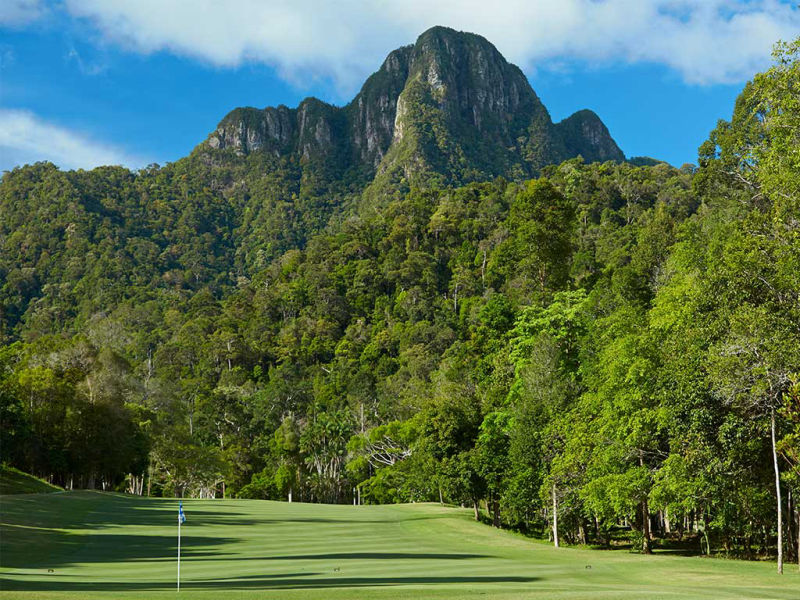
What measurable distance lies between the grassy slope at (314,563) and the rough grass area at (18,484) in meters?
7.15

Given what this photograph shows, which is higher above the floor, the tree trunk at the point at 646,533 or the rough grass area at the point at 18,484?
the rough grass area at the point at 18,484

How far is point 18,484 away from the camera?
56.0 metres

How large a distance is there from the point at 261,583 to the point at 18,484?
43729 millimetres

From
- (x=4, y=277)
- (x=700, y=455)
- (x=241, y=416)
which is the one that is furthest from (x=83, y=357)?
(x=4, y=277)

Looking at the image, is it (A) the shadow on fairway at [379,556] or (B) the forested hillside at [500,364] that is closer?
(A) the shadow on fairway at [379,556]

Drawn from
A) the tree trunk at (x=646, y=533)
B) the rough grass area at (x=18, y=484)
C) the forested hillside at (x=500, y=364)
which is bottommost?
the tree trunk at (x=646, y=533)

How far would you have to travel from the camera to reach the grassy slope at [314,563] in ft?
62.3

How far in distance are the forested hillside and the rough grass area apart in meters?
3.05

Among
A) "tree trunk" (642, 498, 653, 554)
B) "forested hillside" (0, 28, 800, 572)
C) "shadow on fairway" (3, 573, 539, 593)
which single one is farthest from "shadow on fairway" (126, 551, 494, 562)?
"tree trunk" (642, 498, 653, 554)

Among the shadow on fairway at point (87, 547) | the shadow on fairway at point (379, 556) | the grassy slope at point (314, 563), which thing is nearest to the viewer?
the grassy slope at point (314, 563)

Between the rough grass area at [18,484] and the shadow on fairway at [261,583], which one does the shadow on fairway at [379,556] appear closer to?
the shadow on fairway at [261,583]

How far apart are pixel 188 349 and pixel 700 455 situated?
12564cm

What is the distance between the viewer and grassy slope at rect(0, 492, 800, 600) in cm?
1900

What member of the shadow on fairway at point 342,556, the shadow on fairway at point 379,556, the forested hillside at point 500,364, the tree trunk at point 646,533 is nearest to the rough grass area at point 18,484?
the forested hillside at point 500,364
